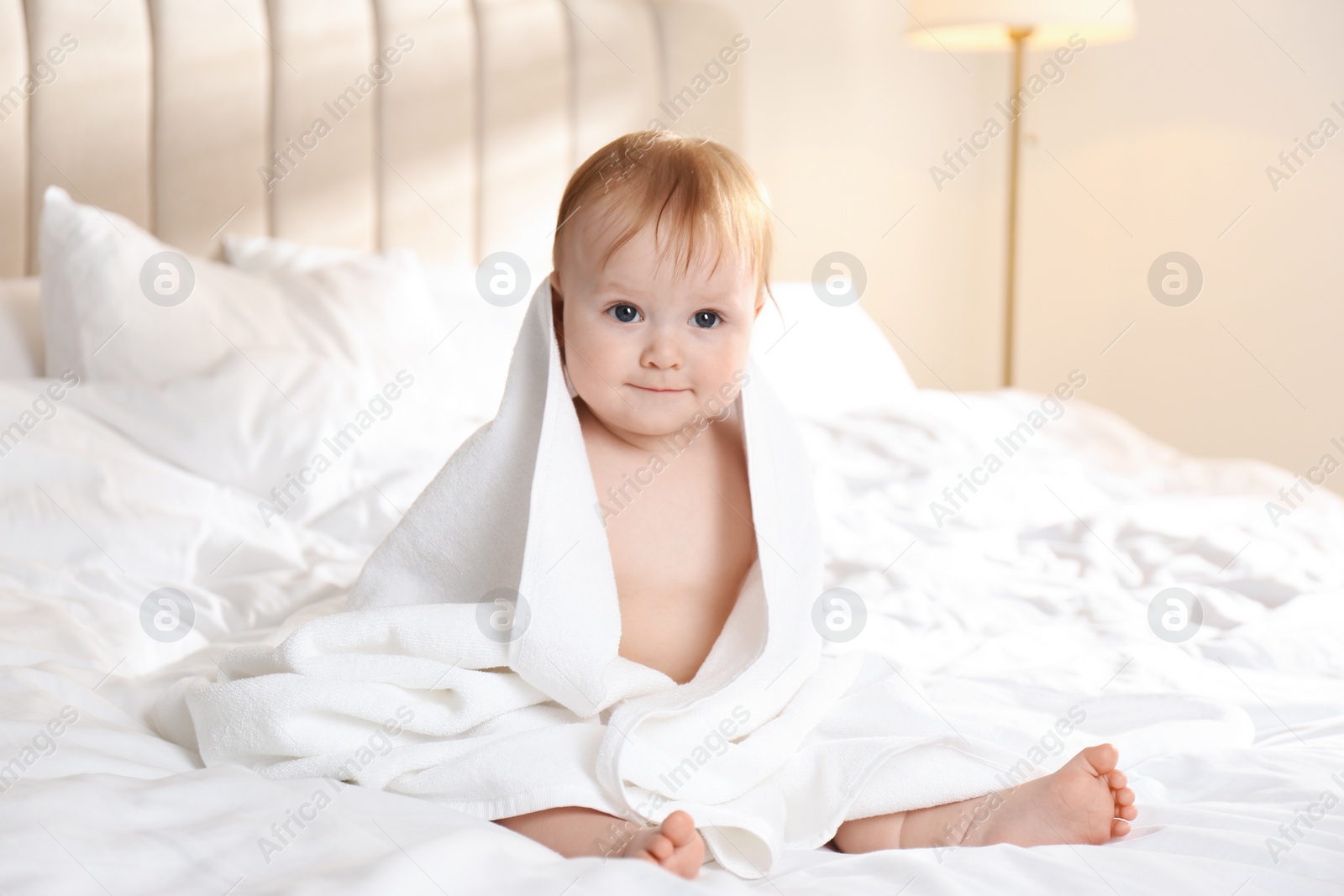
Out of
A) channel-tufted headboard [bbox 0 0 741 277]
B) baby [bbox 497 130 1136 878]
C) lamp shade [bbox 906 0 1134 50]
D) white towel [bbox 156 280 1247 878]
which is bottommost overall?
white towel [bbox 156 280 1247 878]

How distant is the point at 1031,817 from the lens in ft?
2.45

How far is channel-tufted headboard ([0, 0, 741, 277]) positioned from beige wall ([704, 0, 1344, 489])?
18.5 inches

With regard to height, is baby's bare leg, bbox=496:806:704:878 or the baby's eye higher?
the baby's eye

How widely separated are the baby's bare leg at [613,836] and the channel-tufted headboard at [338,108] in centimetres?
158

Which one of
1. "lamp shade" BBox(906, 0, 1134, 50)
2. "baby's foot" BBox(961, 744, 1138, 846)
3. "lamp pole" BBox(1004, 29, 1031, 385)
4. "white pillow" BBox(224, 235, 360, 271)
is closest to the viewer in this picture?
"baby's foot" BBox(961, 744, 1138, 846)

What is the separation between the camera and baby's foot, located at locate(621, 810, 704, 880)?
2.19 ft

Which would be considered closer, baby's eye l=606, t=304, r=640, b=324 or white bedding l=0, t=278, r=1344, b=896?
white bedding l=0, t=278, r=1344, b=896

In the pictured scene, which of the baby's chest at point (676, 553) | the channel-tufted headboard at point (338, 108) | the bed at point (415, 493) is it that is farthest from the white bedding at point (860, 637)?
the channel-tufted headboard at point (338, 108)

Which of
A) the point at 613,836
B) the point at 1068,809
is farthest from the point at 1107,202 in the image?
the point at 613,836

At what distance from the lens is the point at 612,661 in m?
0.87

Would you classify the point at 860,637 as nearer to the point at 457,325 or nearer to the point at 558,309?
the point at 558,309

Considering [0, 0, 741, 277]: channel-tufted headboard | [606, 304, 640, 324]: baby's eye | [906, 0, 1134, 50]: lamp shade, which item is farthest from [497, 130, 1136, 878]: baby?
[906, 0, 1134, 50]: lamp shade

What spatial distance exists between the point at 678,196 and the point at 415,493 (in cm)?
71

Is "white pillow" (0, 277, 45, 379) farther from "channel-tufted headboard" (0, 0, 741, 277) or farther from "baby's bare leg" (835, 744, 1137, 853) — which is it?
"baby's bare leg" (835, 744, 1137, 853)
